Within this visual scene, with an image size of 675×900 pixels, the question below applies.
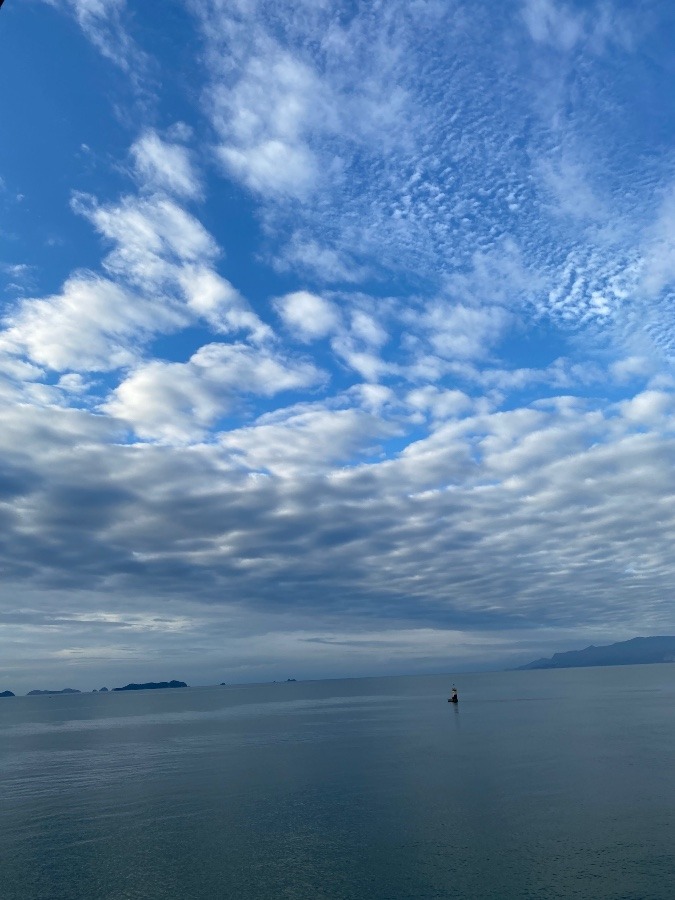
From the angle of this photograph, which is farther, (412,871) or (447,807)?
(447,807)

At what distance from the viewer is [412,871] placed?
32.0 meters

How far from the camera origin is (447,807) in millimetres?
43781

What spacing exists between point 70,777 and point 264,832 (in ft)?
115

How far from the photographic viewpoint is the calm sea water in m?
31.2

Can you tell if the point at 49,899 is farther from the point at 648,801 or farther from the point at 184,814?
the point at 648,801

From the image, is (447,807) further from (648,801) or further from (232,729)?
(232,729)

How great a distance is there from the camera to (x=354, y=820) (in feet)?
138

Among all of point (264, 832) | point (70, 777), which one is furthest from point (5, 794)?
point (264, 832)

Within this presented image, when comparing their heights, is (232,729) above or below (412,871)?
above

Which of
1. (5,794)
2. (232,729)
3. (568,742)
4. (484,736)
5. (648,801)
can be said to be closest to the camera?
(648,801)

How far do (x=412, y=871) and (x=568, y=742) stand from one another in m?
49.6

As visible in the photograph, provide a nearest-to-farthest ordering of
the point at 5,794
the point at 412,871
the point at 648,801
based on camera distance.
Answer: the point at 412,871
the point at 648,801
the point at 5,794

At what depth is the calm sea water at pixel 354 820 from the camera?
1228 inches

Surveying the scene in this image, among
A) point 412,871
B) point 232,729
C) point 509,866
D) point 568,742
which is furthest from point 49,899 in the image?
point 232,729
